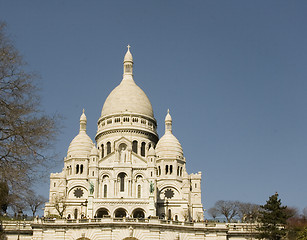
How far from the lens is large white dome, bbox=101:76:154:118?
108000mm

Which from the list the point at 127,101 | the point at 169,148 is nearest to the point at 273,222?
the point at 169,148

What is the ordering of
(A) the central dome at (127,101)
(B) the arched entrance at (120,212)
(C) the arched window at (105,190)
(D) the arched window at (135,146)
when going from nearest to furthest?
1. (B) the arched entrance at (120,212)
2. (C) the arched window at (105,190)
3. (D) the arched window at (135,146)
4. (A) the central dome at (127,101)

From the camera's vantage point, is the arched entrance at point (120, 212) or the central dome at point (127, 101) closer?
the arched entrance at point (120, 212)

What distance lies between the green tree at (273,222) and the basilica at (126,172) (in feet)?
98.5

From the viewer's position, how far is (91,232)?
51938 millimetres

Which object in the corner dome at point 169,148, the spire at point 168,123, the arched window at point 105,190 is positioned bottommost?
the arched window at point 105,190

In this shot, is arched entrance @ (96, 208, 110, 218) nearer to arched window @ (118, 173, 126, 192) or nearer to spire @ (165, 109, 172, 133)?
arched window @ (118, 173, 126, 192)

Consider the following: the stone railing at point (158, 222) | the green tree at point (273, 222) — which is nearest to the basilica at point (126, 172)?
the stone railing at point (158, 222)

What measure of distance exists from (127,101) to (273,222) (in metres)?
59.7

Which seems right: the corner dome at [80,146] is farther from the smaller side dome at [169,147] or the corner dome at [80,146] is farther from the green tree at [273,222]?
the green tree at [273,222]

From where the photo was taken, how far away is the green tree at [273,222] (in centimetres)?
5277

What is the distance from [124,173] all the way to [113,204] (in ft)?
27.7

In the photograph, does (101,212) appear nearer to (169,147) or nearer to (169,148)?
(169,148)

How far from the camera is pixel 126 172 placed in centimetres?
9181
